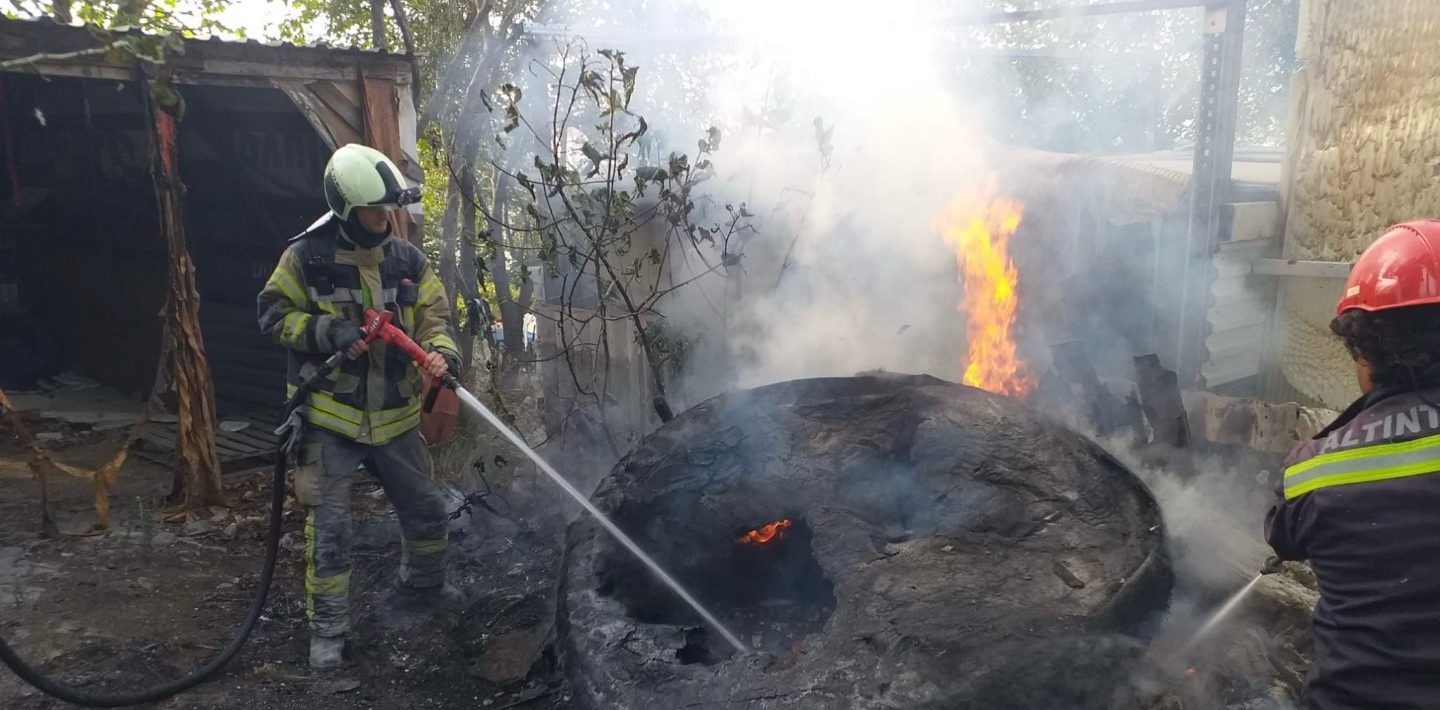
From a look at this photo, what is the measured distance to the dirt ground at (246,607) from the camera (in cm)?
381

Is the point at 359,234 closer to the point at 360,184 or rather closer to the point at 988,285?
the point at 360,184

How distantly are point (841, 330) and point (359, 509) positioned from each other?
3.66 metres

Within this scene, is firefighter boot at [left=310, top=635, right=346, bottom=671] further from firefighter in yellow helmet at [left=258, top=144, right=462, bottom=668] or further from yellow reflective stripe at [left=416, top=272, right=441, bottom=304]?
yellow reflective stripe at [left=416, top=272, right=441, bottom=304]

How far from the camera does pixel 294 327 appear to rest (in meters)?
3.86

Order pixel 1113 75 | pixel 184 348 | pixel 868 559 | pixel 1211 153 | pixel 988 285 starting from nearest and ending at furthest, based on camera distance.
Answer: pixel 868 559
pixel 1211 153
pixel 184 348
pixel 988 285
pixel 1113 75

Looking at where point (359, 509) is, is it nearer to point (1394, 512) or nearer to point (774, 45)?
point (774, 45)

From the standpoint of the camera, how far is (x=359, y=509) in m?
5.98

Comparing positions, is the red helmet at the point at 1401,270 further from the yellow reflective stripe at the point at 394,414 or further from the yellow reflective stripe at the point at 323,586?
the yellow reflective stripe at the point at 323,586

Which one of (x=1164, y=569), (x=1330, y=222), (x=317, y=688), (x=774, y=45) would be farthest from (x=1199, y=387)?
(x=317, y=688)

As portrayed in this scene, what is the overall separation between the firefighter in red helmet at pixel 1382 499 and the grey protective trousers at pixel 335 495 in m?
3.67

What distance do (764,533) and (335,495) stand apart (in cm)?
204

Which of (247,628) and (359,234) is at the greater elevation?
(359,234)

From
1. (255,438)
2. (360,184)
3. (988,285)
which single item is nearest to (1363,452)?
(360,184)

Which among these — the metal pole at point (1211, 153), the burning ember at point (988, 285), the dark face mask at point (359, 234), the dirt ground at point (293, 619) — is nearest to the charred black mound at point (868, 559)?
the dirt ground at point (293, 619)
